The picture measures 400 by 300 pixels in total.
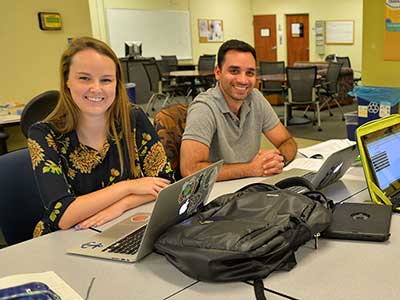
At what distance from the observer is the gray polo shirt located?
7.08 ft

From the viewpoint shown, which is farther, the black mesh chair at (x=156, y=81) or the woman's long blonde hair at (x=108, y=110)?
the black mesh chair at (x=156, y=81)

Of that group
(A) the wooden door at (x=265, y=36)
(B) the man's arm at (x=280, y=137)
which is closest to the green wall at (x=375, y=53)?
(B) the man's arm at (x=280, y=137)

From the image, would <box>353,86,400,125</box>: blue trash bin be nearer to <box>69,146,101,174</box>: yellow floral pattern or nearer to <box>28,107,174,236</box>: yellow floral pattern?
<box>28,107,174,236</box>: yellow floral pattern

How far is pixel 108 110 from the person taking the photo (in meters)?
1.74

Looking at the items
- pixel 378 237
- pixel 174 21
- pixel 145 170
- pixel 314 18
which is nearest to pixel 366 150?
pixel 378 237

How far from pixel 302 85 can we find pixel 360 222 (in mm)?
4936

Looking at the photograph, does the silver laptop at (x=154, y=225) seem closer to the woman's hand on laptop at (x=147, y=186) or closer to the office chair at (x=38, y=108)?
the woman's hand on laptop at (x=147, y=186)

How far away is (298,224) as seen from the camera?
115 cm

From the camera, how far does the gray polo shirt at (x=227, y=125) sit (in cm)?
216

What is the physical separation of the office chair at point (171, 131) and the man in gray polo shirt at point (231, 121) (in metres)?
0.13

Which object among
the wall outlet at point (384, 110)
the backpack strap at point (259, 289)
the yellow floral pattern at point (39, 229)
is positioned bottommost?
the yellow floral pattern at point (39, 229)

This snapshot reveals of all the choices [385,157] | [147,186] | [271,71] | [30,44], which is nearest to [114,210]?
[147,186]

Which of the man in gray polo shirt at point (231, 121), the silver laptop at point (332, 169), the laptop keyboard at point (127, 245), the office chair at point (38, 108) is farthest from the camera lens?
the office chair at point (38, 108)

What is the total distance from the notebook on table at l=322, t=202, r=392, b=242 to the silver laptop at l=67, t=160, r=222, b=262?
397 millimetres
